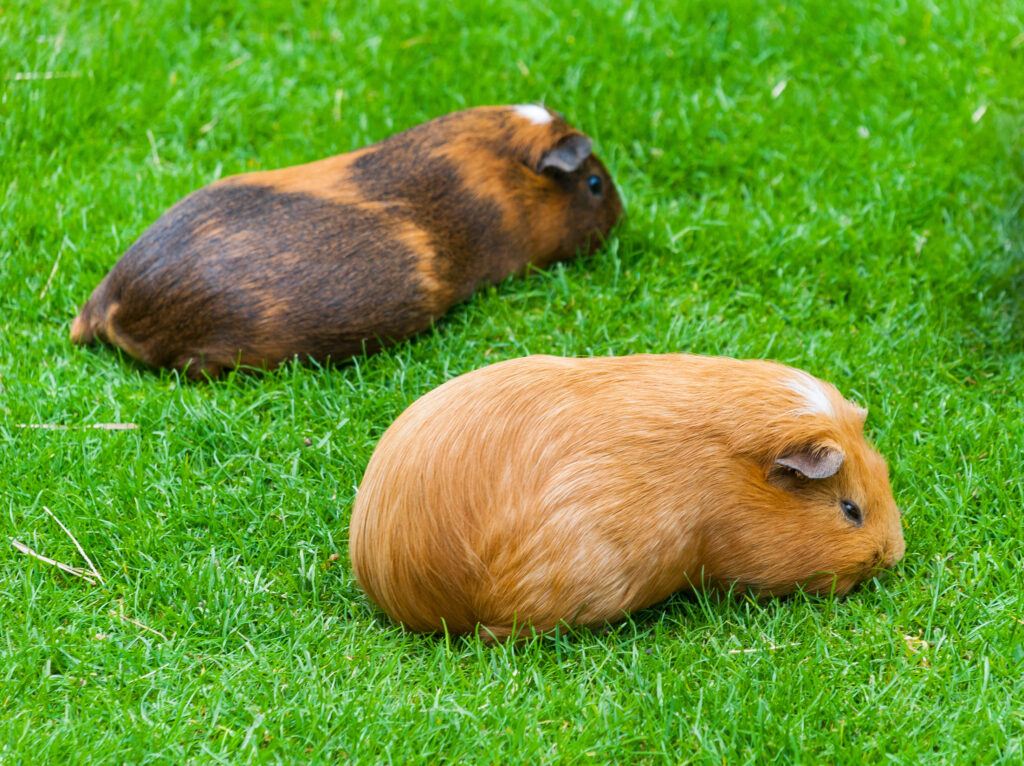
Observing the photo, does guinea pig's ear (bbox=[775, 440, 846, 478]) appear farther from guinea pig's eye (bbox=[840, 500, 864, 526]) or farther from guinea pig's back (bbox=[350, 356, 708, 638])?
guinea pig's back (bbox=[350, 356, 708, 638])

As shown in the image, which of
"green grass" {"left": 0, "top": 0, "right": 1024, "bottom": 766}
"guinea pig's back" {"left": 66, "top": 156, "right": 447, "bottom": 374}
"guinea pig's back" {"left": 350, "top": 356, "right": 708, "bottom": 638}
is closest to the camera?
"green grass" {"left": 0, "top": 0, "right": 1024, "bottom": 766}

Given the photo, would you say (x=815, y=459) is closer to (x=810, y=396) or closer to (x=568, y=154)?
(x=810, y=396)

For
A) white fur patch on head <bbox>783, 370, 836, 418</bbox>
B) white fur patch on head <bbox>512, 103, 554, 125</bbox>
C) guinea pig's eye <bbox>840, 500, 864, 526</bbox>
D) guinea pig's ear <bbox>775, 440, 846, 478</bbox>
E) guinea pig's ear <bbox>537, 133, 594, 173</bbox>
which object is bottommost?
guinea pig's eye <bbox>840, 500, 864, 526</bbox>

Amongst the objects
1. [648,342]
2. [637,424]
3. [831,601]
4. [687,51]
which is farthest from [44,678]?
[687,51]

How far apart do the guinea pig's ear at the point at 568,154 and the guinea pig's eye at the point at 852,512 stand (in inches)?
83.1

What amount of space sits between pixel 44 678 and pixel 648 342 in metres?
2.53

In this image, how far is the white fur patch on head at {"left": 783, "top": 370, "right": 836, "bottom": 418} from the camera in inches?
120

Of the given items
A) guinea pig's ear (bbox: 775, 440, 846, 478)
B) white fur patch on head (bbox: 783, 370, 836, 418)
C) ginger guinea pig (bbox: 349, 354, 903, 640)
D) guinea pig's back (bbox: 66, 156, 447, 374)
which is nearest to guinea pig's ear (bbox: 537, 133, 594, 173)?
guinea pig's back (bbox: 66, 156, 447, 374)

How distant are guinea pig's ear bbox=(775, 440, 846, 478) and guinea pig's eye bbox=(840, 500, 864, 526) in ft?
0.63

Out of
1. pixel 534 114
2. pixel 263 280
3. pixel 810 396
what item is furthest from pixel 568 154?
pixel 810 396

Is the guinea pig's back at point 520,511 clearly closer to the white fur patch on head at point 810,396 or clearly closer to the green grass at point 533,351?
the green grass at point 533,351

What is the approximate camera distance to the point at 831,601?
308cm

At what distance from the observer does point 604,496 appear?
2.80m

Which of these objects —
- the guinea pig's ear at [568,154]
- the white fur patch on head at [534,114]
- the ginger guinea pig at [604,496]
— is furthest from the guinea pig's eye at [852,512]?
the white fur patch on head at [534,114]
